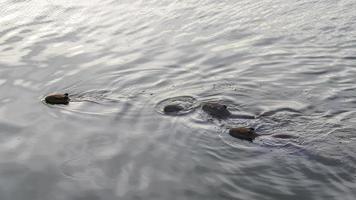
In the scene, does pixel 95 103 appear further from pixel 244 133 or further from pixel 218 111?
pixel 244 133

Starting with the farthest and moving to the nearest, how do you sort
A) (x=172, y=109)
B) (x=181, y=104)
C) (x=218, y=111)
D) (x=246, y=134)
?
1. (x=181, y=104)
2. (x=172, y=109)
3. (x=218, y=111)
4. (x=246, y=134)

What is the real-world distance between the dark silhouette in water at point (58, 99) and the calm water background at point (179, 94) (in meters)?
0.21

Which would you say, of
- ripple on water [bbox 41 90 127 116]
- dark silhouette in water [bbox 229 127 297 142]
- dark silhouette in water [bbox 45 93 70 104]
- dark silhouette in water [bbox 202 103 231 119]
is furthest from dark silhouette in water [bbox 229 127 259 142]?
dark silhouette in water [bbox 45 93 70 104]

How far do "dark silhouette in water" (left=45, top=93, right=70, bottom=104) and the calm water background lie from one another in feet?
0.68

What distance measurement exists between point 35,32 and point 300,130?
29.4ft

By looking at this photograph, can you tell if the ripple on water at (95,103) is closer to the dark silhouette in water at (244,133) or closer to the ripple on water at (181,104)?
the ripple on water at (181,104)

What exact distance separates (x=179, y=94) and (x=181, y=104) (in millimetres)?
547

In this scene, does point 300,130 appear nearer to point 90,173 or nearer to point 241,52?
point 90,173

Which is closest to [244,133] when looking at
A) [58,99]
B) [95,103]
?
[95,103]

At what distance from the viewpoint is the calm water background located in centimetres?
660

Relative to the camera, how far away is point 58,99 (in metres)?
9.23

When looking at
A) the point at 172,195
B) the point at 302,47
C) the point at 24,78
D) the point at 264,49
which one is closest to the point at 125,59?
the point at 24,78

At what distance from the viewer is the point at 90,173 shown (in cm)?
693

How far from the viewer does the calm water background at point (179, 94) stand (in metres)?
6.60
